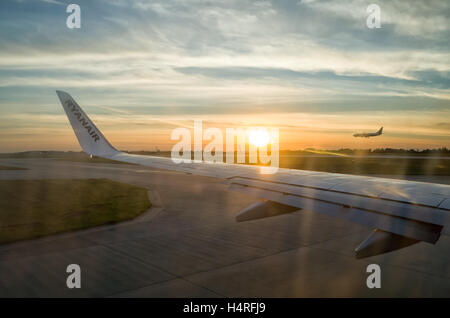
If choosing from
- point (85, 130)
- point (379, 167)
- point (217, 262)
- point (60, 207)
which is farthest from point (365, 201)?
point (379, 167)

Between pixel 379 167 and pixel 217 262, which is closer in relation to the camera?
pixel 217 262

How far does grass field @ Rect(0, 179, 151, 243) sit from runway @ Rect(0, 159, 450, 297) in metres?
0.91

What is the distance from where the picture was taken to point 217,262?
7434 mm

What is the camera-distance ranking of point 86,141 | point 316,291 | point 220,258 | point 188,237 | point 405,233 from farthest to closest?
point 188,237, point 86,141, point 220,258, point 316,291, point 405,233

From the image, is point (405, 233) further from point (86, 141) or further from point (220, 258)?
point (86, 141)

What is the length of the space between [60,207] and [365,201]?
1216 cm

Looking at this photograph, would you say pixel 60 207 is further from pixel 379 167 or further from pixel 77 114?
pixel 379 167

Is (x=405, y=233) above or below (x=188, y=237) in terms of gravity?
above

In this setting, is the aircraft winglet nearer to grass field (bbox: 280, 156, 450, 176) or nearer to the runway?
the runway

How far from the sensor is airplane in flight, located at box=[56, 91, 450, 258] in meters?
3.91

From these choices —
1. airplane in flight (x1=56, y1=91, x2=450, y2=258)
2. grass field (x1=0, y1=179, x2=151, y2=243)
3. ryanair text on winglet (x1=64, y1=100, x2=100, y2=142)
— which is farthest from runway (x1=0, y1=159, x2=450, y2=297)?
ryanair text on winglet (x1=64, y1=100, x2=100, y2=142)

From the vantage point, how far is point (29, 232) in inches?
375

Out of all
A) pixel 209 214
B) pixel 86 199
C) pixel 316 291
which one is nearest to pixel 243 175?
pixel 316 291
